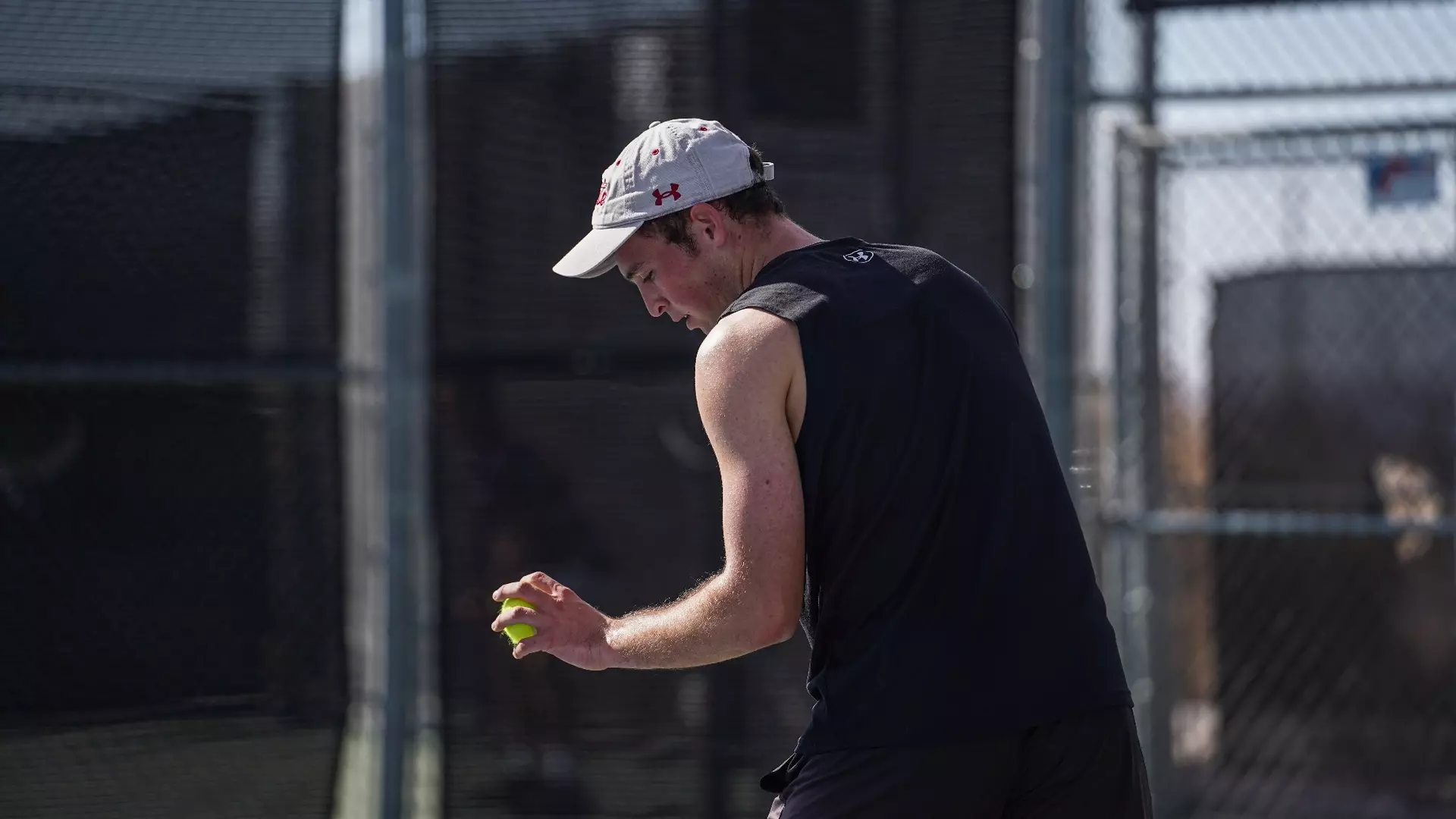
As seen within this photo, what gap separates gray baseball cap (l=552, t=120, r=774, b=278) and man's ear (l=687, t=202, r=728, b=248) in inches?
0.9

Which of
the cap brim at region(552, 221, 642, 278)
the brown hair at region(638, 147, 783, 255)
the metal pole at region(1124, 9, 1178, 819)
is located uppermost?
the brown hair at region(638, 147, 783, 255)

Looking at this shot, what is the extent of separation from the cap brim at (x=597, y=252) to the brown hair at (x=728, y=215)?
0.03 meters

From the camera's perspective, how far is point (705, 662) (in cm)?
262

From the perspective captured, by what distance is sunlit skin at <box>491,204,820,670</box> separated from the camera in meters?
2.49

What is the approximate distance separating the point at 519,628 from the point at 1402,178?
3561 millimetres

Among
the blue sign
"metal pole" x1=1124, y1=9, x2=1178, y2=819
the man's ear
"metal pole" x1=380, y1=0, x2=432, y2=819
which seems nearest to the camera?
the man's ear

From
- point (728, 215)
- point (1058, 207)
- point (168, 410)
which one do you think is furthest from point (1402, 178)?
point (168, 410)

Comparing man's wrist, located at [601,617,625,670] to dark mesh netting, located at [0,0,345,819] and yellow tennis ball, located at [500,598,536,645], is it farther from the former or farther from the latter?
dark mesh netting, located at [0,0,345,819]

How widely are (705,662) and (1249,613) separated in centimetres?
408

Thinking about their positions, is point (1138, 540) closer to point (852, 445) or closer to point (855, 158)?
point (855, 158)

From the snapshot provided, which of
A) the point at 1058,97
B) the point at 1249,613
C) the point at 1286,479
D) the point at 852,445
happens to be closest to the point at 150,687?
the point at 852,445

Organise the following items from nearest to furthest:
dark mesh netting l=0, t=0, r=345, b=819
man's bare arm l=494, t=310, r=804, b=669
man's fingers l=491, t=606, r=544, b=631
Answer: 1. man's bare arm l=494, t=310, r=804, b=669
2. man's fingers l=491, t=606, r=544, b=631
3. dark mesh netting l=0, t=0, r=345, b=819

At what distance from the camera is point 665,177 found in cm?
272

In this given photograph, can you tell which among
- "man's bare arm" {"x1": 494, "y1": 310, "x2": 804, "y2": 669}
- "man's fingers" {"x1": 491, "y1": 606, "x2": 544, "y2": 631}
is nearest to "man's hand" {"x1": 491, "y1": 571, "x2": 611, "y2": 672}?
"man's fingers" {"x1": 491, "y1": 606, "x2": 544, "y2": 631}
